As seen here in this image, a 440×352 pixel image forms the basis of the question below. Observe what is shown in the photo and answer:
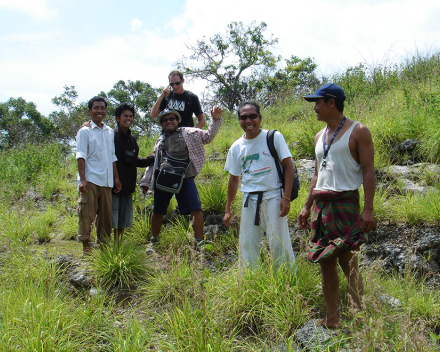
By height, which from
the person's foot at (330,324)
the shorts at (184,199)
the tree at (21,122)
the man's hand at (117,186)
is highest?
the tree at (21,122)

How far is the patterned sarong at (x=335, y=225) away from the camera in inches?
106

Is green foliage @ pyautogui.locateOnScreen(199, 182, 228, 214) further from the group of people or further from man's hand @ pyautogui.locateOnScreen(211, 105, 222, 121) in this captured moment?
man's hand @ pyautogui.locateOnScreen(211, 105, 222, 121)

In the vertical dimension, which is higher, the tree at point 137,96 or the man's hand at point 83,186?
the tree at point 137,96

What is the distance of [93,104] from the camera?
471 centimetres

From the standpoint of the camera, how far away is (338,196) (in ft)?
9.11

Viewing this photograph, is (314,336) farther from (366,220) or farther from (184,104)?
(184,104)

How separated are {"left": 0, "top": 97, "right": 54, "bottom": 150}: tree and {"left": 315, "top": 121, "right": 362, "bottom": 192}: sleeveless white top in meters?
23.7

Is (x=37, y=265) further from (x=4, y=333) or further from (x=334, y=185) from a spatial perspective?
(x=334, y=185)

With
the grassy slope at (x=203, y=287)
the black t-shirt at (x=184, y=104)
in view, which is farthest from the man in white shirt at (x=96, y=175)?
the black t-shirt at (x=184, y=104)

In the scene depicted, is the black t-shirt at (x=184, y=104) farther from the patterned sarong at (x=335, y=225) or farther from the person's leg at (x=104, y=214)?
the patterned sarong at (x=335, y=225)

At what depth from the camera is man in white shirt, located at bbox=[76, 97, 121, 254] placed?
4520 millimetres

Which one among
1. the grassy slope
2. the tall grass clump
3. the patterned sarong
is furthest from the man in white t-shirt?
the tall grass clump

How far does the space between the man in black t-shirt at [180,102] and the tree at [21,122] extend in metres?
20.6

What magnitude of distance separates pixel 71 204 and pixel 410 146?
6.81 metres
